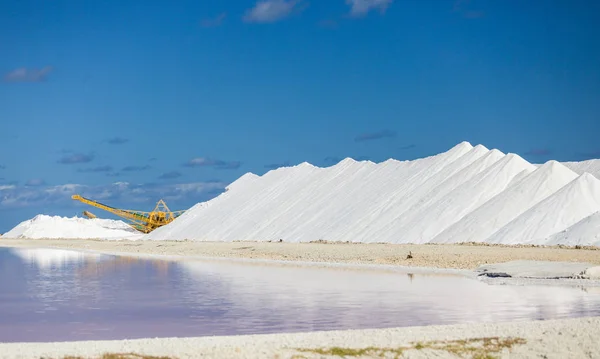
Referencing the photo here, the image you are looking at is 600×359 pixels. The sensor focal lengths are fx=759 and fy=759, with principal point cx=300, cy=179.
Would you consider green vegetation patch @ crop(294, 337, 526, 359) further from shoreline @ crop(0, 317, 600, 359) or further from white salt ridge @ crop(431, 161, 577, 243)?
white salt ridge @ crop(431, 161, 577, 243)

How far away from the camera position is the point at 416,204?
127 ft

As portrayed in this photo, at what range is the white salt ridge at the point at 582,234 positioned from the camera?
28.0m

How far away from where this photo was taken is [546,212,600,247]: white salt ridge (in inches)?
1104

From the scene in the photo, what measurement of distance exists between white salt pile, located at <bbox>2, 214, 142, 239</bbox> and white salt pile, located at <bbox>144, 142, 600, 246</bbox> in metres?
17.5

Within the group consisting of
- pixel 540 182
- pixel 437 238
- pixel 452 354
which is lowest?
pixel 452 354

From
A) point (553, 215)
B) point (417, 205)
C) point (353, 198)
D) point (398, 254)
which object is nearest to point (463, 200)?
point (417, 205)

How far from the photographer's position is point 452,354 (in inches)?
332

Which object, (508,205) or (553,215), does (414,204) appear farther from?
(553,215)

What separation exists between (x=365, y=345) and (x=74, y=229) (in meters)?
67.3

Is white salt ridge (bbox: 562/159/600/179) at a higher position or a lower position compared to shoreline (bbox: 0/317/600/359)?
higher

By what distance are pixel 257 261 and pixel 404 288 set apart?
11.5 meters

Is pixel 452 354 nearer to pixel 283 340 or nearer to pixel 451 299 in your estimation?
pixel 283 340

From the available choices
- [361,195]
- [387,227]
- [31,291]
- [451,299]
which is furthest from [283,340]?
[361,195]

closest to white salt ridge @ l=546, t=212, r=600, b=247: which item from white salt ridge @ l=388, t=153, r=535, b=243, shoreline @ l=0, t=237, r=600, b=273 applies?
shoreline @ l=0, t=237, r=600, b=273
